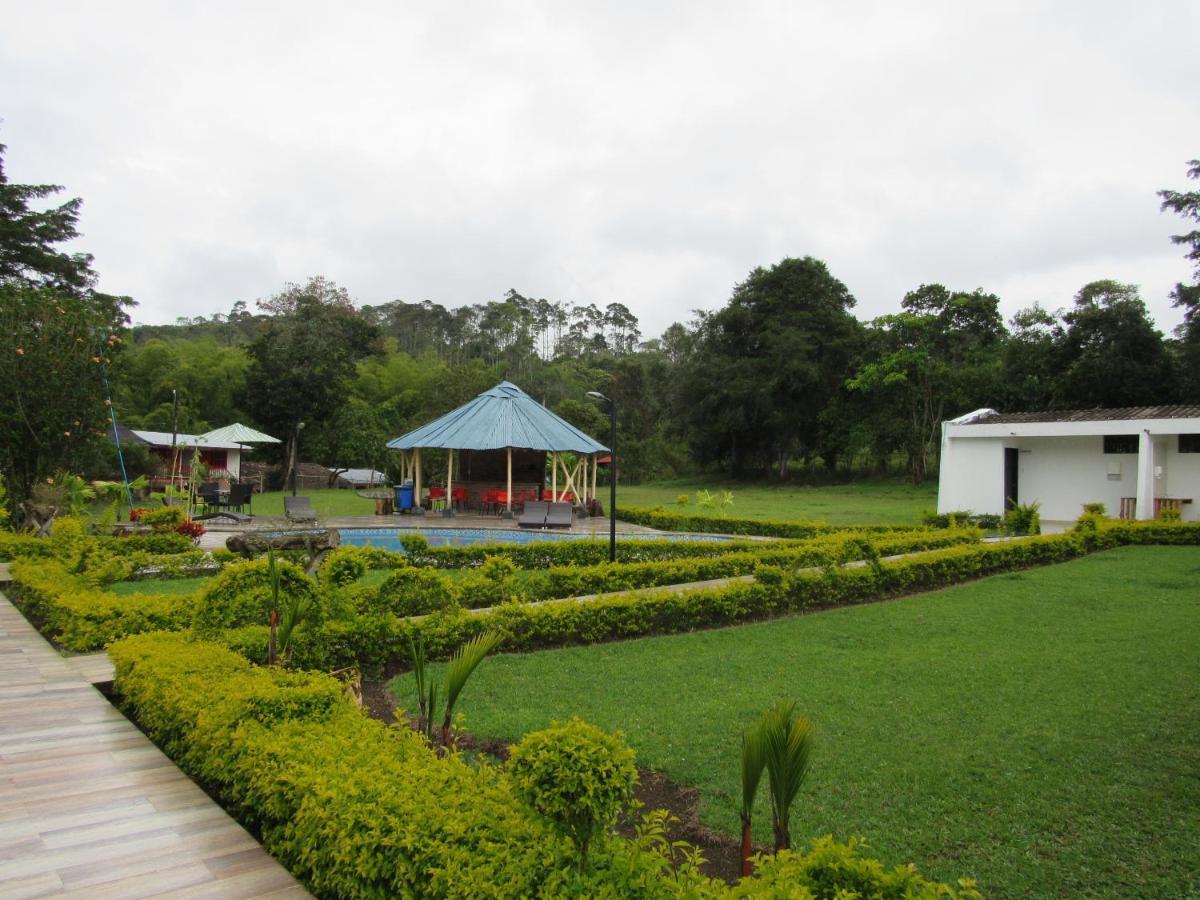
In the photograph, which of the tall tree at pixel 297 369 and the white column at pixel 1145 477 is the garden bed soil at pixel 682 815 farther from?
the tall tree at pixel 297 369

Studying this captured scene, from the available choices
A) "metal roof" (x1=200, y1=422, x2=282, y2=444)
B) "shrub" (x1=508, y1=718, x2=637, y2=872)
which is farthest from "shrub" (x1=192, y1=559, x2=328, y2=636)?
"metal roof" (x1=200, y1=422, x2=282, y2=444)

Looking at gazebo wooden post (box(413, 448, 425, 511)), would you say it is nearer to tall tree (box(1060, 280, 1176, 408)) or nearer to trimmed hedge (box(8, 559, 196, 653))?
trimmed hedge (box(8, 559, 196, 653))

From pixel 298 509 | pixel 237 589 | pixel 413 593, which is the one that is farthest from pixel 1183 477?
pixel 298 509

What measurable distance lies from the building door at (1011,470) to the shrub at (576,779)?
19372 mm

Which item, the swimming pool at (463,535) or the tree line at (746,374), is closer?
the swimming pool at (463,535)

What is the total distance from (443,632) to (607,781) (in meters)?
4.50

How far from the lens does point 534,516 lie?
18.0 m

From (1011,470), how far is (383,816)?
2022 cm

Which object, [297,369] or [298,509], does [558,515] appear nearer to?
[298,509]

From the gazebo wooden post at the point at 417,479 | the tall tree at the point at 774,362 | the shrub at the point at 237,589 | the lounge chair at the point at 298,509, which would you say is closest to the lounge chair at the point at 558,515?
the gazebo wooden post at the point at 417,479

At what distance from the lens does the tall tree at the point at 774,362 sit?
3219cm

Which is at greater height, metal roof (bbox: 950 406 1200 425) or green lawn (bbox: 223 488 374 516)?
metal roof (bbox: 950 406 1200 425)

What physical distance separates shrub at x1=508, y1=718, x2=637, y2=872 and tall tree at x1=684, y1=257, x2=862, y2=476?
98.8 ft

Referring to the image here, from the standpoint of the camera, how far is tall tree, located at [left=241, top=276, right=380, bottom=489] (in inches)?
1291
